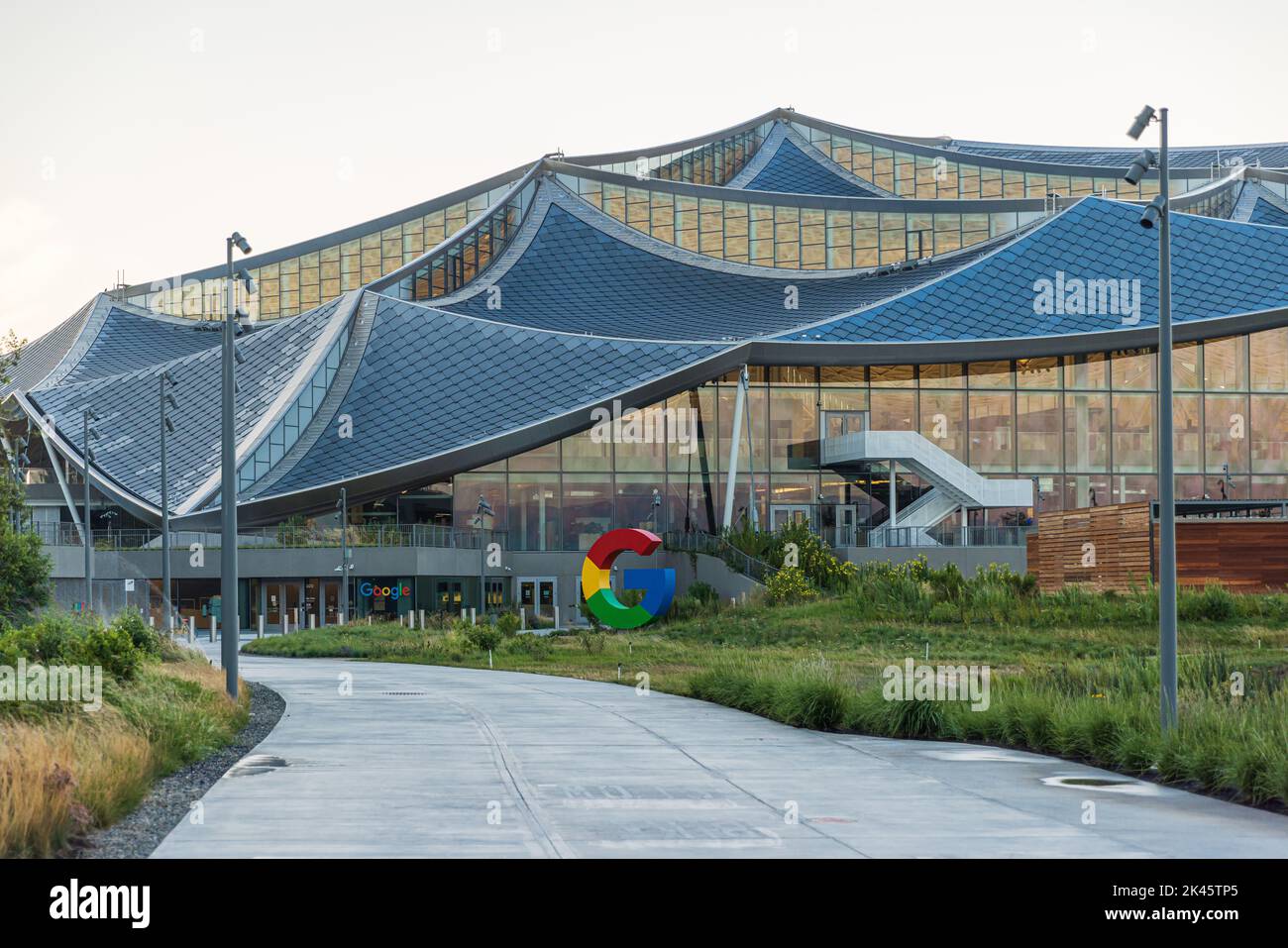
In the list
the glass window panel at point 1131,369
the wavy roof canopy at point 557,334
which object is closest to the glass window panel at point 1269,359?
the wavy roof canopy at point 557,334

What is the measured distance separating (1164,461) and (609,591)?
3212 cm

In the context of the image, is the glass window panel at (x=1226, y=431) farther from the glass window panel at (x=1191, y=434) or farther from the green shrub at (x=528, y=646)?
the green shrub at (x=528, y=646)

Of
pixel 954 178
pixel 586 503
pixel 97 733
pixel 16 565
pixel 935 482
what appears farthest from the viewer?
pixel 954 178

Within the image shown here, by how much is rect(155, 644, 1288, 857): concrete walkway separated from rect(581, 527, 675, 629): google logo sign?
24.5 m

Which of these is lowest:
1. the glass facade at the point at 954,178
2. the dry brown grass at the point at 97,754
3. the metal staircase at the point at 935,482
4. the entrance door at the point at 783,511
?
the dry brown grass at the point at 97,754

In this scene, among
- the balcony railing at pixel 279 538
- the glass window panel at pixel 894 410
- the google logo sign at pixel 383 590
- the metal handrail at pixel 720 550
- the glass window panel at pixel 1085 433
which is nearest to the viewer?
the metal handrail at pixel 720 550

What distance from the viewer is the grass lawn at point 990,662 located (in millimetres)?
15867

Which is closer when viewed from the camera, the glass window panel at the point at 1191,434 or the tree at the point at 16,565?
the tree at the point at 16,565

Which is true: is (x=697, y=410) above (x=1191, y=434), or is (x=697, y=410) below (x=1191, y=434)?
above

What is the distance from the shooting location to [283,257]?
89.2 meters

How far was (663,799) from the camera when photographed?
1390cm

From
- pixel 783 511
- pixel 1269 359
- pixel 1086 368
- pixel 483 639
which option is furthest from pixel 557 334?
pixel 1269 359

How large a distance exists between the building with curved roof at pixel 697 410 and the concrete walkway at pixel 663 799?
3829cm

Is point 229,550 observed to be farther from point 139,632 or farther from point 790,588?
point 790,588
